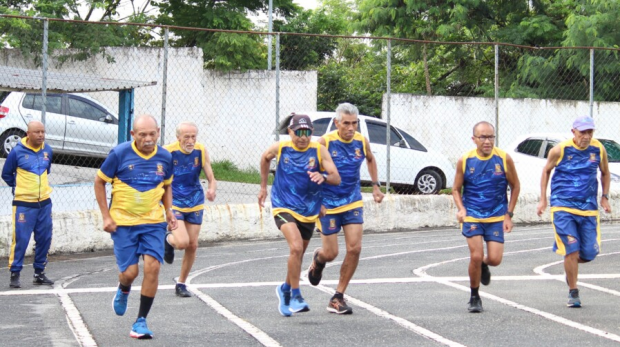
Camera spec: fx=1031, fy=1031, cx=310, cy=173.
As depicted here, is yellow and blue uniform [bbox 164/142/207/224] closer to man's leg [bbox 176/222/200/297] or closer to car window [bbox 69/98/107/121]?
man's leg [bbox 176/222/200/297]

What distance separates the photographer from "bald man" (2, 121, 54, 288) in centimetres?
1134

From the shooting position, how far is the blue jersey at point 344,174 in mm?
9297

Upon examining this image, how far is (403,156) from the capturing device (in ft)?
65.3

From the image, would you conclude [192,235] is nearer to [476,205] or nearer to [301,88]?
[476,205]

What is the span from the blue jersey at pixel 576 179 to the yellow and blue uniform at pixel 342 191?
194 cm

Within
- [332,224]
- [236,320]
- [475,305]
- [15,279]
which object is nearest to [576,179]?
[475,305]

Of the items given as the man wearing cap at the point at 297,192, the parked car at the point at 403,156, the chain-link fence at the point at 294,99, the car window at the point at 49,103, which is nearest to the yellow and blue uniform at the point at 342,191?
the man wearing cap at the point at 297,192

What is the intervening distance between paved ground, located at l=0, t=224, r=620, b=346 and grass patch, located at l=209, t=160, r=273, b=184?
7136 millimetres

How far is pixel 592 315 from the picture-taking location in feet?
29.0

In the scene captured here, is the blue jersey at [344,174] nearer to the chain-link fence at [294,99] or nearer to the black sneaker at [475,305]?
the black sneaker at [475,305]

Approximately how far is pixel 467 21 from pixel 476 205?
67.7 feet

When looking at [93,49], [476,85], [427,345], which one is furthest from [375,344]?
[476,85]

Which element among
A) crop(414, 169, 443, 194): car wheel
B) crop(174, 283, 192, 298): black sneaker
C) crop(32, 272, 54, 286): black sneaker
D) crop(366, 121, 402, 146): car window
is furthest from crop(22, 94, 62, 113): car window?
crop(174, 283, 192, 298): black sneaker

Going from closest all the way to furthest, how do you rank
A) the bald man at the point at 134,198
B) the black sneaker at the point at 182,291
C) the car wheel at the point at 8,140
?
the bald man at the point at 134,198
the black sneaker at the point at 182,291
the car wheel at the point at 8,140
